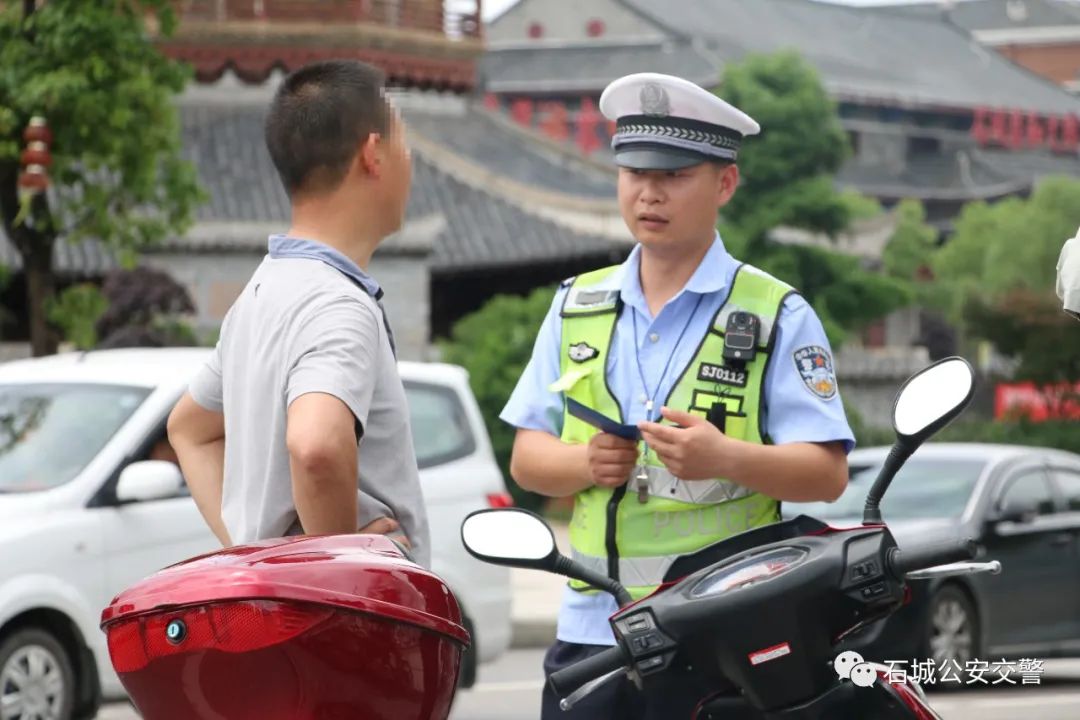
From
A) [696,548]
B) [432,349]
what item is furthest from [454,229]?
[696,548]

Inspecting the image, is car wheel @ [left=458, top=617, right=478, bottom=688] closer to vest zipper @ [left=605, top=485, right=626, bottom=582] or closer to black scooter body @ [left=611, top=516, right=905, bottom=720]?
vest zipper @ [left=605, top=485, right=626, bottom=582]

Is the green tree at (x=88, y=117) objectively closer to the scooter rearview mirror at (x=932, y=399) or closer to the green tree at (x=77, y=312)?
the green tree at (x=77, y=312)

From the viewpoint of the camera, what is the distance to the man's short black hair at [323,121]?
3.53m

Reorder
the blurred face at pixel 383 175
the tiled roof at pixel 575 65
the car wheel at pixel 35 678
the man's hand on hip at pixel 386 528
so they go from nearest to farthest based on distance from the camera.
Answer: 1. the man's hand on hip at pixel 386 528
2. the blurred face at pixel 383 175
3. the car wheel at pixel 35 678
4. the tiled roof at pixel 575 65

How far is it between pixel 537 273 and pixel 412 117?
3805mm

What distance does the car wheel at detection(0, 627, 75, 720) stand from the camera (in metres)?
8.27

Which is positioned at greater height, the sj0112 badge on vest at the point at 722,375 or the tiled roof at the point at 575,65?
the tiled roof at the point at 575,65

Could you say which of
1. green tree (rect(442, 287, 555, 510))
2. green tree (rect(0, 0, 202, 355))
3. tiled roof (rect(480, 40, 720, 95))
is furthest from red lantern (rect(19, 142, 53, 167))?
tiled roof (rect(480, 40, 720, 95))

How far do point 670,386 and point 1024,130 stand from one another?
65.4m

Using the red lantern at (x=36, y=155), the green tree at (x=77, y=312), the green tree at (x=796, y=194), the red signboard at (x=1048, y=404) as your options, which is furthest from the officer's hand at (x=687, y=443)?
the red signboard at (x=1048, y=404)

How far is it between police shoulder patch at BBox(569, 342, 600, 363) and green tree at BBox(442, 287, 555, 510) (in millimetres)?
18095

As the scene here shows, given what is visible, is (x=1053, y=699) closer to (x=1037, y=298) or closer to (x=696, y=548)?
(x=696, y=548)

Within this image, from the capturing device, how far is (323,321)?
3365mm

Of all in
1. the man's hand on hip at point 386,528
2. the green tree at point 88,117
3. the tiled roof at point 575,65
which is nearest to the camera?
the man's hand on hip at point 386,528
